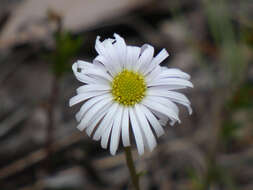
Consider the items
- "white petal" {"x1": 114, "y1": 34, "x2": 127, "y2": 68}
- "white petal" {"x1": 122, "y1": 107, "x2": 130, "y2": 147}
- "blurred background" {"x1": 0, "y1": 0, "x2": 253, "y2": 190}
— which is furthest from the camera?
"blurred background" {"x1": 0, "y1": 0, "x2": 253, "y2": 190}

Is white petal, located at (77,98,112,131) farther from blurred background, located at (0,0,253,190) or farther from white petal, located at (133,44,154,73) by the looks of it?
blurred background, located at (0,0,253,190)

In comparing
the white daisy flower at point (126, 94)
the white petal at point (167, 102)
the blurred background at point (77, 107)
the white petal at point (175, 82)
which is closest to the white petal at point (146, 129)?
the white daisy flower at point (126, 94)

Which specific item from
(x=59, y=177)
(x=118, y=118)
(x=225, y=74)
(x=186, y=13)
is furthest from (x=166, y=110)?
(x=186, y=13)

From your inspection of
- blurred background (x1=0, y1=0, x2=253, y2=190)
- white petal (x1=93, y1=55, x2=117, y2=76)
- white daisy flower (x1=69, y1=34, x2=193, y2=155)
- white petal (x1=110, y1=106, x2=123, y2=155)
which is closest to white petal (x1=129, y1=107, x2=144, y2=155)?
white daisy flower (x1=69, y1=34, x2=193, y2=155)

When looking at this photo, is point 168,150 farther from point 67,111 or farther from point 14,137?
point 14,137

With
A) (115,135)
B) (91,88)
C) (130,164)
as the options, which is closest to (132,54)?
(91,88)

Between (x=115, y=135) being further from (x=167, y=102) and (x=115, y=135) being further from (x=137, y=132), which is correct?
(x=167, y=102)
